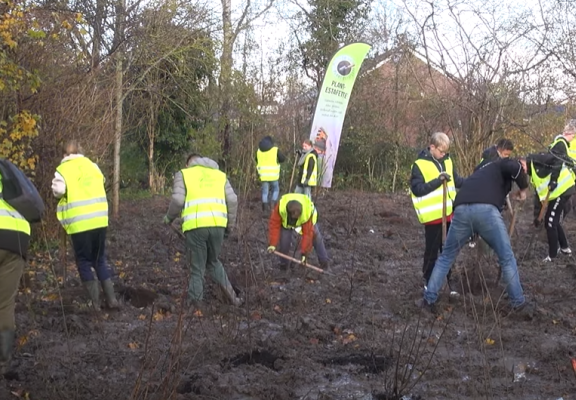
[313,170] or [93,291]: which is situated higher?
[313,170]

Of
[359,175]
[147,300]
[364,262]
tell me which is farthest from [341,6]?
[147,300]

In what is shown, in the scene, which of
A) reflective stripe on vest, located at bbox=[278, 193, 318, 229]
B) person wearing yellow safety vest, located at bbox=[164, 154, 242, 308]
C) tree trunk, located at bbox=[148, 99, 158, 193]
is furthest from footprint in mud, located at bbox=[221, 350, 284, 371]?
tree trunk, located at bbox=[148, 99, 158, 193]

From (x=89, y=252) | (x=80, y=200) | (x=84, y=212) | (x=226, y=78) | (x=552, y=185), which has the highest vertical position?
(x=226, y=78)

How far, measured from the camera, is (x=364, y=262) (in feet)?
32.1

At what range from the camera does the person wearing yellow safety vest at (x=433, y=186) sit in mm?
7070

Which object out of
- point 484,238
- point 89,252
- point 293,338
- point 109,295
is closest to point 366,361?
point 293,338

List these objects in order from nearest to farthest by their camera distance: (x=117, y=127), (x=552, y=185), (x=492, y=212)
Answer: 1. (x=492, y=212)
2. (x=552, y=185)
3. (x=117, y=127)

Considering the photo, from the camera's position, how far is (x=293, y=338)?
18.9 ft

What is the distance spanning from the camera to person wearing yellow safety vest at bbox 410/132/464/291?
7070mm

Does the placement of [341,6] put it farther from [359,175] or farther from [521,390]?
[521,390]

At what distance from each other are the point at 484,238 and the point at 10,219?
3934mm

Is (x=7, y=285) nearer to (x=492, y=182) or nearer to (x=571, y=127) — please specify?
(x=492, y=182)

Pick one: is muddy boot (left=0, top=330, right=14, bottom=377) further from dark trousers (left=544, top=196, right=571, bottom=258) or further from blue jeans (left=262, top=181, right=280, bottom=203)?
blue jeans (left=262, top=181, right=280, bottom=203)

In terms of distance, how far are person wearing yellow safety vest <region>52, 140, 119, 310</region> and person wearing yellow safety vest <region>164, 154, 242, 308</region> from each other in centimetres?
70
